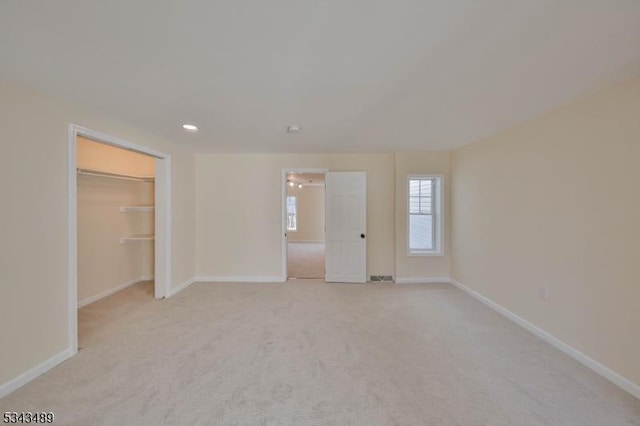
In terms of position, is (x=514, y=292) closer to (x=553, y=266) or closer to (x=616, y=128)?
(x=553, y=266)

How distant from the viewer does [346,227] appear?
462 centimetres

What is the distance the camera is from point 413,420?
1650 millimetres

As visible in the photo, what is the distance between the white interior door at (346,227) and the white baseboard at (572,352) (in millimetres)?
1961

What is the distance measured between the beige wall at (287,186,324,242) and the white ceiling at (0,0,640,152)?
7365mm

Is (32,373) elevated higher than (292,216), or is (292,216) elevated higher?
(292,216)

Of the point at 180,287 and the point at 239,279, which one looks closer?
the point at 180,287

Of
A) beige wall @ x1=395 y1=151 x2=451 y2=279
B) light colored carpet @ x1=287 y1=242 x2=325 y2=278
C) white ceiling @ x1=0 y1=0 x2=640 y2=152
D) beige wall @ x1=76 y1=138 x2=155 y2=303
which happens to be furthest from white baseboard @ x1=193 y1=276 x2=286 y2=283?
white ceiling @ x1=0 y1=0 x2=640 y2=152

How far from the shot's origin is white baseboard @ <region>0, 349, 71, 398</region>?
6.14ft

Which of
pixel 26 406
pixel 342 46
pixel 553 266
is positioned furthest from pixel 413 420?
pixel 26 406

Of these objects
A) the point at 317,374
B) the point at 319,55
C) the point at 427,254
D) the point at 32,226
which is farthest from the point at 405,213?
the point at 32,226

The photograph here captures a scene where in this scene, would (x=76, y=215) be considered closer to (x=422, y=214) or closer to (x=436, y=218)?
(x=422, y=214)

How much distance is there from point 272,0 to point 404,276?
14.3ft

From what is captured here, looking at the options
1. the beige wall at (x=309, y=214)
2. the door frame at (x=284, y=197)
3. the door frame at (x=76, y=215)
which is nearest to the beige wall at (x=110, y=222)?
the door frame at (x=76, y=215)

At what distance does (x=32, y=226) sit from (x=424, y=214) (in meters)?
5.02
